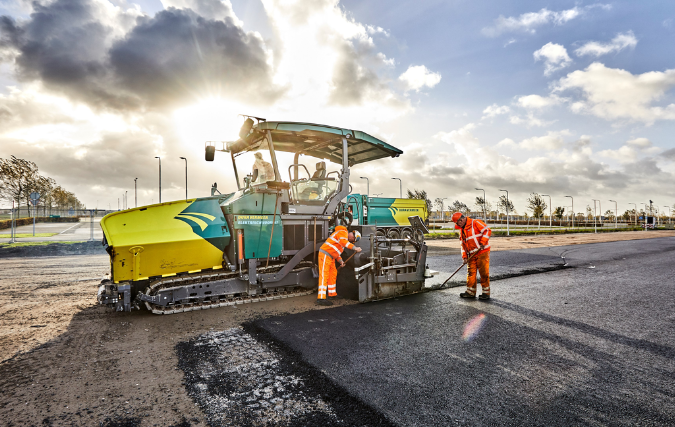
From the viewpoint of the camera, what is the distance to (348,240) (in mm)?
6074

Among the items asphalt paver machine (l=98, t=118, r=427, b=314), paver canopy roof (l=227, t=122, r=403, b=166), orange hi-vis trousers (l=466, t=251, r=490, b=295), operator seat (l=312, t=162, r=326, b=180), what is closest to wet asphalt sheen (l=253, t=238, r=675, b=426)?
orange hi-vis trousers (l=466, t=251, r=490, b=295)

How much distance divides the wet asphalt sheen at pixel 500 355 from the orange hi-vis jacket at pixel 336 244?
91 cm

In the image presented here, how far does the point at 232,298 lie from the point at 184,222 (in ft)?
4.79

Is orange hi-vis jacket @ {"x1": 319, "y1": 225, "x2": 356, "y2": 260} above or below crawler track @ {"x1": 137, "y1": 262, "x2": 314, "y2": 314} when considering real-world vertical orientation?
above

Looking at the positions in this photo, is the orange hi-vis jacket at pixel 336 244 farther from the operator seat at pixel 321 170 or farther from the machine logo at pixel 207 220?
the machine logo at pixel 207 220

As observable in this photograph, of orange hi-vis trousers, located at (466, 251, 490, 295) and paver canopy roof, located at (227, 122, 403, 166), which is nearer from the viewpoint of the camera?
paver canopy roof, located at (227, 122, 403, 166)

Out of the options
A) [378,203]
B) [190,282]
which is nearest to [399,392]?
[190,282]

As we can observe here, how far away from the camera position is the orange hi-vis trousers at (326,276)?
5.86 metres

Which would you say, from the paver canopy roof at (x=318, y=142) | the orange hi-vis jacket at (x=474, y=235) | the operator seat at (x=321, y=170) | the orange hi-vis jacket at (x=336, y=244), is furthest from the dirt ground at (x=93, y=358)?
the paver canopy roof at (x=318, y=142)

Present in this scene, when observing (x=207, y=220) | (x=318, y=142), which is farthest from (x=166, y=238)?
(x=318, y=142)

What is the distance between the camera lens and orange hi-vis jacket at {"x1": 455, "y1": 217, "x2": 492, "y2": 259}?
21.4 ft

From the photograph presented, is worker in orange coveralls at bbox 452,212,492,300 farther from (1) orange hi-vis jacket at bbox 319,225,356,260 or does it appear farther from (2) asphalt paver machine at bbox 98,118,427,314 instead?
(1) orange hi-vis jacket at bbox 319,225,356,260

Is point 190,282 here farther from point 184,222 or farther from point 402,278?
point 402,278

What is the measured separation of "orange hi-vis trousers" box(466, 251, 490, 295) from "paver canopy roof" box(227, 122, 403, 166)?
8.87 ft
